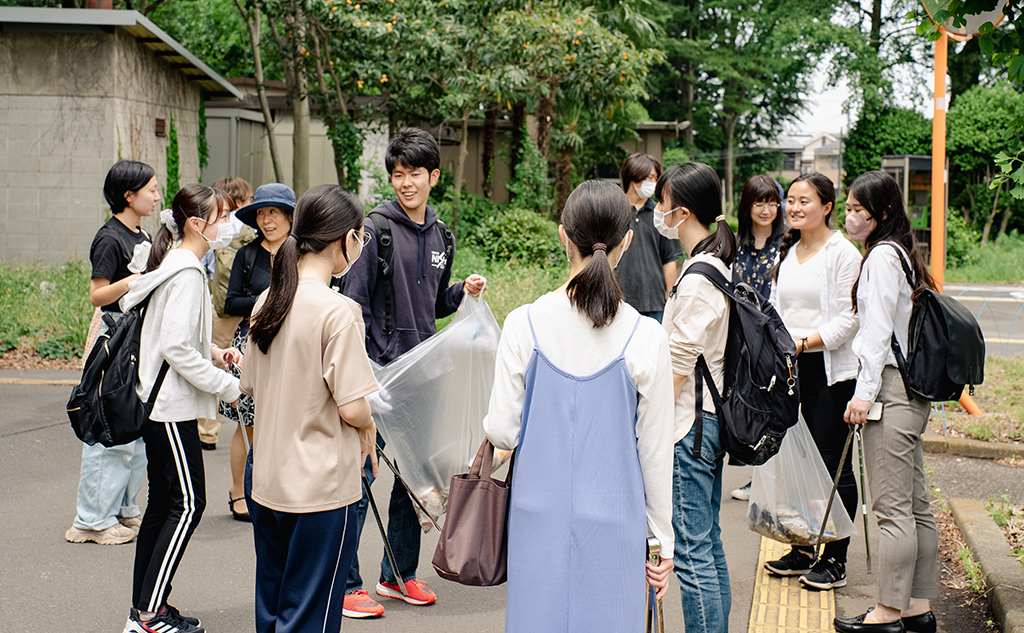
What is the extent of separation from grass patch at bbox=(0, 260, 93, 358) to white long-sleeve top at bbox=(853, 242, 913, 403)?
26.8ft

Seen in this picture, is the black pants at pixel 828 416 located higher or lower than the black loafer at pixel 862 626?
higher

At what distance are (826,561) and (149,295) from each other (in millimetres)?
3212

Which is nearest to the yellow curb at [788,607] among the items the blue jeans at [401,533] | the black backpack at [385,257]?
the blue jeans at [401,533]

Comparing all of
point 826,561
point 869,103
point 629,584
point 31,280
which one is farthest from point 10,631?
point 869,103

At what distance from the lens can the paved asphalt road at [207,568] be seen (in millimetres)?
3926

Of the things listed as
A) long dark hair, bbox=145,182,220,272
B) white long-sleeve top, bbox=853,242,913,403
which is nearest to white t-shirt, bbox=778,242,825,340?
white long-sleeve top, bbox=853,242,913,403

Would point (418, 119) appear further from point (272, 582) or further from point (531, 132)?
point (272, 582)

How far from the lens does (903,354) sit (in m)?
3.70

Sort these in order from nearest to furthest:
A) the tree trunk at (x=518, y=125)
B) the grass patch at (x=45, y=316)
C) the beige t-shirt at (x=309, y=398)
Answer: the beige t-shirt at (x=309, y=398)
the grass patch at (x=45, y=316)
the tree trunk at (x=518, y=125)

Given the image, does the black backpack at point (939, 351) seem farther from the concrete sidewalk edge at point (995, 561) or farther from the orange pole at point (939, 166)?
the orange pole at point (939, 166)

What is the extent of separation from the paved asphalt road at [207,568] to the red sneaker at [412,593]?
3 cm

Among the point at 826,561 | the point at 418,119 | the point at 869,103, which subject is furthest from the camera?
the point at 869,103

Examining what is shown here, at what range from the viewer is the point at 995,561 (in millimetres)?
4293

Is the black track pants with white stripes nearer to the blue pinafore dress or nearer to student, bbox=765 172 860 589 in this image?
the blue pinafore dress
